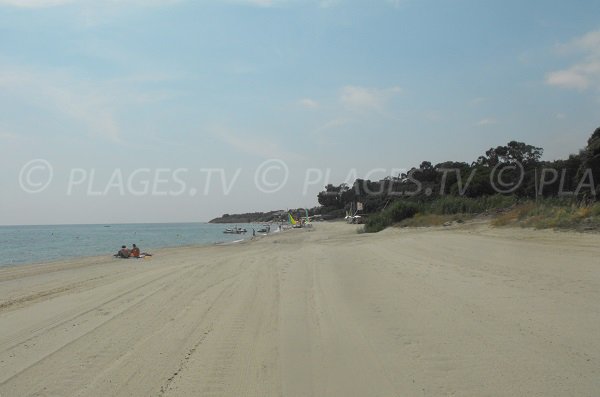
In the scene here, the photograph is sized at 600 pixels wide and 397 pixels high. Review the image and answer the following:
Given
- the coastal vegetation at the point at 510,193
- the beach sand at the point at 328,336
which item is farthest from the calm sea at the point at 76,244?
the beach sand at the point at 328,336

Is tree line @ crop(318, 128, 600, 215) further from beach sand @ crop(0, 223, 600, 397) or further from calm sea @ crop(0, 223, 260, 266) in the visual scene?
calm sea @ crop(0, 223, 260, 266)

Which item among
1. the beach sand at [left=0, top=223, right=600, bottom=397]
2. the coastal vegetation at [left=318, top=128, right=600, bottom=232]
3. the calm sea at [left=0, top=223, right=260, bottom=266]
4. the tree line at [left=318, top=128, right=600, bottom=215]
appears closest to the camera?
the beach sand at [left=0, top=223, right=600, bottom=397]

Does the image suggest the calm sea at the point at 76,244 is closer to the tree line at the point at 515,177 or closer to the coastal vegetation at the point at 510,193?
the coastal vegetation at the point at 510,193

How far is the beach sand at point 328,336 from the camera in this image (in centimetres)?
445

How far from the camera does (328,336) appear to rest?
602 centimetres

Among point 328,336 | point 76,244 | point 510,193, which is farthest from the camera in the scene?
point 76,244

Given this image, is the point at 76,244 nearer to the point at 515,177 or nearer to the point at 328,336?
the point at 515,177

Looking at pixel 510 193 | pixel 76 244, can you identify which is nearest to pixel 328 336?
pixel 510 193

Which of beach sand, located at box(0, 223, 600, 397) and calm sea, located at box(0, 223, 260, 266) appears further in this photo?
calm sea, located at box(0, 223, 260, 266)

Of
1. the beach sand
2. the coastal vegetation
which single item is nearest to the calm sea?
the coastal vegetation

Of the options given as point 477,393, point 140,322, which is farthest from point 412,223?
point 477,393

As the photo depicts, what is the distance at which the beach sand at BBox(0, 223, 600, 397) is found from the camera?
4.45 metres

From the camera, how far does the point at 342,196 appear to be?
148625mm

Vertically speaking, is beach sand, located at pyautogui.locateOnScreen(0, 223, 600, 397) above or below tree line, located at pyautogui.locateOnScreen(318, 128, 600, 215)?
below
